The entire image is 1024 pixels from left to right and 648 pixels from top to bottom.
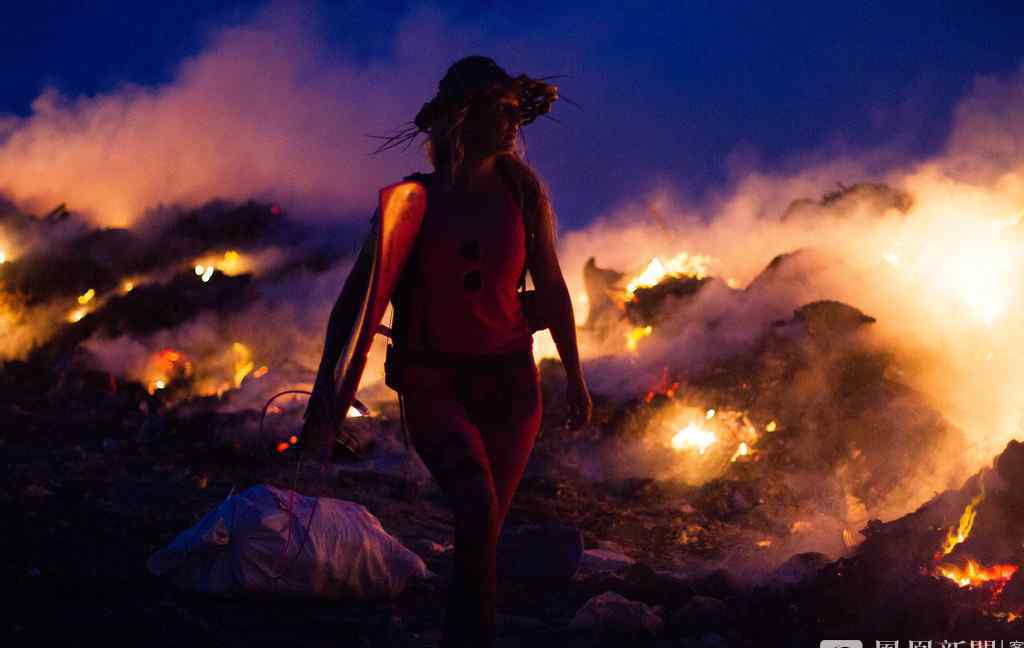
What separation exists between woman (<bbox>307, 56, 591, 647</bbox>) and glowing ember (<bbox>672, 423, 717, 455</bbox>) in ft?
23.7

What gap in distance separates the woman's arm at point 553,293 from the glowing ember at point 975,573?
200 cm

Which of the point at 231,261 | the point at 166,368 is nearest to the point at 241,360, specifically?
the point at 166,368

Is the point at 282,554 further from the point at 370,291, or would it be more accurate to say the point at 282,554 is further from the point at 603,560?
the point at 603,560

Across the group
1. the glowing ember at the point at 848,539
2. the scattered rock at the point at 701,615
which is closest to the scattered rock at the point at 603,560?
the glowing ember at the point at 848,539

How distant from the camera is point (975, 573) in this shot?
398cm

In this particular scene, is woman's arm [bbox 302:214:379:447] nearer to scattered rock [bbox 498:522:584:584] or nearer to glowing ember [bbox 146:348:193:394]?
scattered rock [bbox 498:522:584:584]

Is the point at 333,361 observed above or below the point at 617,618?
above

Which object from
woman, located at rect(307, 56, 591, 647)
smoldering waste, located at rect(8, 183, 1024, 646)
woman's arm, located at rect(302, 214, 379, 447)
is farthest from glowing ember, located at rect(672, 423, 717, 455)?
woman's arm, located at rect(302, 214, 379, 447)

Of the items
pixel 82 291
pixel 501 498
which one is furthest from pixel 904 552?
pixel 82 291

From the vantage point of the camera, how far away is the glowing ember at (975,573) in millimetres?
3900

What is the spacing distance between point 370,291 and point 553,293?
75 centimetres

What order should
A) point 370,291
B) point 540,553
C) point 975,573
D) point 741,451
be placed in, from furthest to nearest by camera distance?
1. point 741,451
2. point 540,553
3. point 975,573
4. point 370,291

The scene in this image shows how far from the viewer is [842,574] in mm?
4121

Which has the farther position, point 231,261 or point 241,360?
point 231,261
